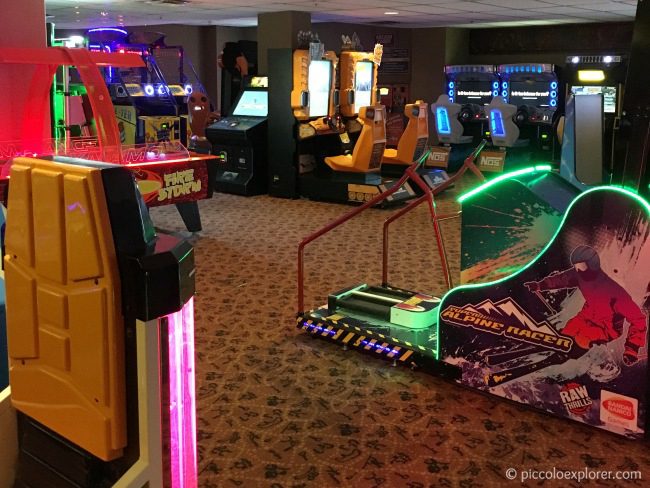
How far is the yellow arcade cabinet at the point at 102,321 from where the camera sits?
4.40 ft

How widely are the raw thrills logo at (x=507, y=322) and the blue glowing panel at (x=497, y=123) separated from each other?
8.24 m

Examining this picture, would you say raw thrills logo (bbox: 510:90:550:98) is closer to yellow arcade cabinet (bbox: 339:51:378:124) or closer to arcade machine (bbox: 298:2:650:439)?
yellow arcade cabinet (bbox: 339:51:378:124)

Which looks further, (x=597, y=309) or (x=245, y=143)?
(x=245, y=143)

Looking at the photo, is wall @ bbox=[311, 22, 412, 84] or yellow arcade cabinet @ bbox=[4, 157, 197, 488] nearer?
yellow arcade cabinet @ bbox=[4, 157, 197, 488]

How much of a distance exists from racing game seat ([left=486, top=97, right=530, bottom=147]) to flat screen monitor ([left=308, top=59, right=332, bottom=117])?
10.1ft

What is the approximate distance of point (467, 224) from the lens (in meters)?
3.66

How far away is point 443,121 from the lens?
11.8m

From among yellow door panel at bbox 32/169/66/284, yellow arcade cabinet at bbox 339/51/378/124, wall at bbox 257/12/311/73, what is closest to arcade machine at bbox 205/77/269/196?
wall at bbox 257/12/311/73

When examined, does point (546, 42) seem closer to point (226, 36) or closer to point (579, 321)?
point (226, 36)

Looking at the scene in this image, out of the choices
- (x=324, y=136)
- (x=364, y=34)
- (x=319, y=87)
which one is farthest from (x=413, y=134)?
(x=364, y=34)

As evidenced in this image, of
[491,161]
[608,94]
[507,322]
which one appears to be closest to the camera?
[507,322]

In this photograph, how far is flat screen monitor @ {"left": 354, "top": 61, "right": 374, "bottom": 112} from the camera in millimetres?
9906

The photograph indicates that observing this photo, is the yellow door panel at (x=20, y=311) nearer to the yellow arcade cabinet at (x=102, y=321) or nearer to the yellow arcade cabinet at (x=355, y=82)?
the yellow arcade cabinet at (x=102, y=321)

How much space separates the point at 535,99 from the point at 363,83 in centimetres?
347
